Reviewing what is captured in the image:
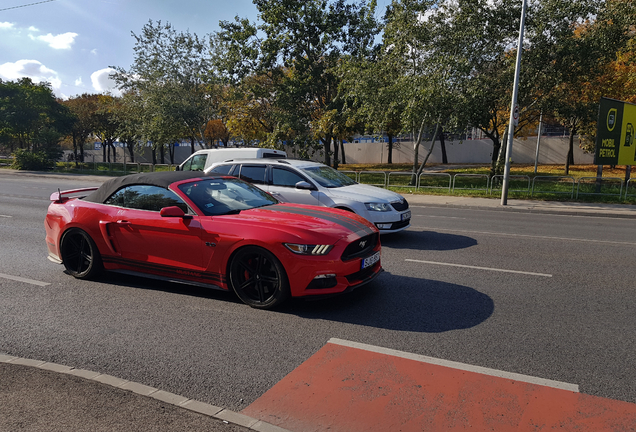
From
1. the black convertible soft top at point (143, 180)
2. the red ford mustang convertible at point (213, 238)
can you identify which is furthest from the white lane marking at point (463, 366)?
the black convertible soft top at point (143, 180)

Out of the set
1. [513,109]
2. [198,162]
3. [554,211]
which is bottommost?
[554,211]

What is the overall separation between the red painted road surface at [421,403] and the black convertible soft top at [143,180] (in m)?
3.41

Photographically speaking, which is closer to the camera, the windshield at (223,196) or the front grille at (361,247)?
the front grille at (361,247)

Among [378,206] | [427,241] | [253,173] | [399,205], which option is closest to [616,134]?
[427,241]

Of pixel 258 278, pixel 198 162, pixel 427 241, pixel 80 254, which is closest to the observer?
pixel 258 278

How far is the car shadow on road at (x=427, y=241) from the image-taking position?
29.9 feet

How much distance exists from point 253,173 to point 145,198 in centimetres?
429

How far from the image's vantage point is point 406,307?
5.41 metres

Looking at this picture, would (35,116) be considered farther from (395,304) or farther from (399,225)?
(395,304)

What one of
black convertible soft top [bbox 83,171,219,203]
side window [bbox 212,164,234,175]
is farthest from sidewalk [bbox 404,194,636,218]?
black convertible soft top [bbox 83,171,219,203]

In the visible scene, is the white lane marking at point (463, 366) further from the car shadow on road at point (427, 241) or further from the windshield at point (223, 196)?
the car shadow on road at point (427, 241)

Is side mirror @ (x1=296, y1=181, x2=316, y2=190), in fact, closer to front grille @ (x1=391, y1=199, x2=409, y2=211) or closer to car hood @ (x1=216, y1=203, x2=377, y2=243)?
front grille @ (x1=391, y1=199, x2=409, y2=211)

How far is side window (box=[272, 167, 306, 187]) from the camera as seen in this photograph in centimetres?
987

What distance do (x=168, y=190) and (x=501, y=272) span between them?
509 centimetres
